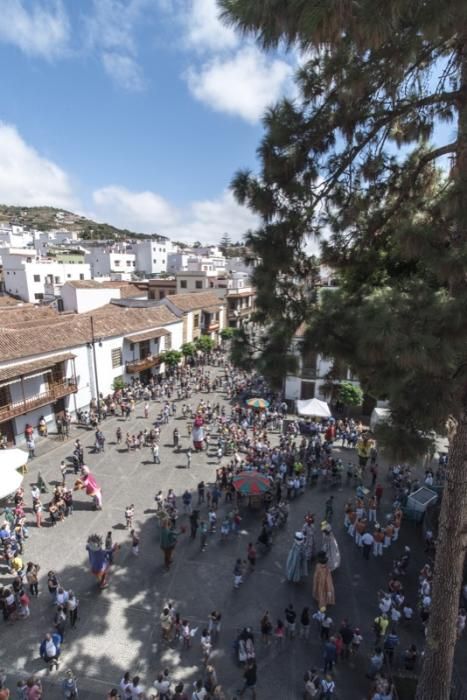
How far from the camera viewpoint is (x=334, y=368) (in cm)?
745

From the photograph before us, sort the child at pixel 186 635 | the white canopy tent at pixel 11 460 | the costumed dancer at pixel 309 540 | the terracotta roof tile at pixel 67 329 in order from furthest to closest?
1. the terracotta roof tile at pixel 67 329
2. the white canopy tent at pixel 11 460
3. the costumed dancer at pixel 309 540
4. the child at pixel 186 635

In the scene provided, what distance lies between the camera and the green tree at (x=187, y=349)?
112 ft

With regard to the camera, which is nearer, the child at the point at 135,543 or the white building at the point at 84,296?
the child at the point at 135,543

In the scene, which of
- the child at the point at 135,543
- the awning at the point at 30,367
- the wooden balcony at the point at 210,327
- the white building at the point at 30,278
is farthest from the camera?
the white building at the point at 30,278

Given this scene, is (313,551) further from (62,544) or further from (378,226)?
(378,226)

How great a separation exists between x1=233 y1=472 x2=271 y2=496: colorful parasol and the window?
15580mm

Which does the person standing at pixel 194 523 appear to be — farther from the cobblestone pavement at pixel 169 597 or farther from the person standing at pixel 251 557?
the person standing at pixel 251 557

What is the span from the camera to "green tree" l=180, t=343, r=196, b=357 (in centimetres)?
3416

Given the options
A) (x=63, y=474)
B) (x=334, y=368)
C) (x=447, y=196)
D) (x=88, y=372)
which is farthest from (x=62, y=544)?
(x=447, y=196)

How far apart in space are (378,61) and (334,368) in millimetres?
4941

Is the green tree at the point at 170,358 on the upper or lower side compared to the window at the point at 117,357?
lower

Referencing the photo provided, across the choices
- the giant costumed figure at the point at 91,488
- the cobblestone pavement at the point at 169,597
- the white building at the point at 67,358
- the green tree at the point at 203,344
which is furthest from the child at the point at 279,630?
the green tree at the point at 203,344

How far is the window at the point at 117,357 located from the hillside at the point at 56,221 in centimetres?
12238

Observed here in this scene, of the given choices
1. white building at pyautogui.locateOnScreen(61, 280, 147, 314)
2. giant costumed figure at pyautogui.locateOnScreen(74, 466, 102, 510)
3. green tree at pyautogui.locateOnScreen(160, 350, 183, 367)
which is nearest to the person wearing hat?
giant costumed figure at pyautogui.locateOnScreen(74, 466, 102, 510)
